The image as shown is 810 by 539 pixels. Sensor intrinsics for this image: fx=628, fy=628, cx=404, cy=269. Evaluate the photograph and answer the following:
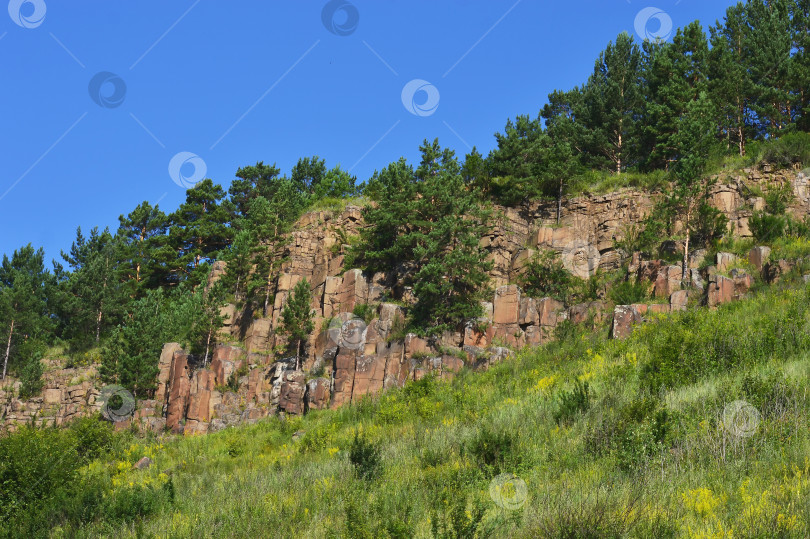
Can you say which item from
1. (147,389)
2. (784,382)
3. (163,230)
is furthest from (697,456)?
(163,230)

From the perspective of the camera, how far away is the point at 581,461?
10.4 meters

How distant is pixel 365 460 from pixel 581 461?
4319 mm

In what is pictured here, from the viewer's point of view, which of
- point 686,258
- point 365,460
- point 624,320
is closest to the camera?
point 365,460

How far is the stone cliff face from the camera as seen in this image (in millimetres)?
26438

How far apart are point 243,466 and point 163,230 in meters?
42.2

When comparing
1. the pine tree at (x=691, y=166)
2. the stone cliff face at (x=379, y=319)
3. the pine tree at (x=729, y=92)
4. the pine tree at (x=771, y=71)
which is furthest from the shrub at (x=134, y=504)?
the pine tree at (x=771, y=71)

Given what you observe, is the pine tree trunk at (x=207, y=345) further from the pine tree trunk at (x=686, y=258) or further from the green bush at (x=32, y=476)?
the pine tree trunk at (x=686, y=258)

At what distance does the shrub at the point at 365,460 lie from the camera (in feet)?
39.5

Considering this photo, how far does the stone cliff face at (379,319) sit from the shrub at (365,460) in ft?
40.5

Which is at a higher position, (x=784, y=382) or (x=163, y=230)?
(x=163, y=230)

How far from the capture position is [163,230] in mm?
55062

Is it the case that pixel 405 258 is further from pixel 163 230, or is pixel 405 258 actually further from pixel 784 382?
pixel 163 230

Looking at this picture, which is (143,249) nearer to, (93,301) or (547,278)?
(93,301)

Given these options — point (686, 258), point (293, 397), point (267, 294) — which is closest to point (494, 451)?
point (293, 397)
